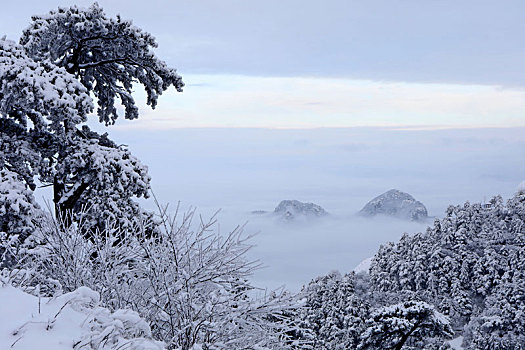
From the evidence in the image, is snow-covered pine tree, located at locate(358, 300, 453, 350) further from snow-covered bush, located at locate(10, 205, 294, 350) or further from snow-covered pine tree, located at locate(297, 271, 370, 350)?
snow-covered bush, located at locate(10, 205, 294, 350)

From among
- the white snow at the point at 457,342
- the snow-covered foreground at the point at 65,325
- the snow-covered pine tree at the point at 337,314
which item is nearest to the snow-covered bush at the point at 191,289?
the snow-covered foreground at the point at 65,325

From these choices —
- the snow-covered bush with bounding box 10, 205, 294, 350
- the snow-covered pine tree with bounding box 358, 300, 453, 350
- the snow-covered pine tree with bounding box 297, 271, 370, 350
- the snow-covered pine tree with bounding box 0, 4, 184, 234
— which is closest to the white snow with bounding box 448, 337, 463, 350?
the snow-covered pine tree with bounding box 297, 271, 370, 350

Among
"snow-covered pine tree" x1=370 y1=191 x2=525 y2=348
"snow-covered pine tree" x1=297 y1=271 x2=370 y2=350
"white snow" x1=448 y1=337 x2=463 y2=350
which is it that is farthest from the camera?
"white snow" x1=448 y1=337 x2=463 y2=350

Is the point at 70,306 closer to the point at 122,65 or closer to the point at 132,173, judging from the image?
the point at 132,173

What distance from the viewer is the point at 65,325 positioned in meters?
4.60

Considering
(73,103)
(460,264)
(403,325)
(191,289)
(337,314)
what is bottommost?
(337,314)

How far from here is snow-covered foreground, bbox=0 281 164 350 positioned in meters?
4.32

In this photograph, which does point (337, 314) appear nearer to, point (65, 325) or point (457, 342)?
point (457, 342)

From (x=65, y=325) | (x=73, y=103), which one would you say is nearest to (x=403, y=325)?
(x=73, y=103)

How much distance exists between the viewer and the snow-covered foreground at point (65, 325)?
432 centimetres

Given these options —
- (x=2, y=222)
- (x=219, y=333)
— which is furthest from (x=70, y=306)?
(x=2, y=222)

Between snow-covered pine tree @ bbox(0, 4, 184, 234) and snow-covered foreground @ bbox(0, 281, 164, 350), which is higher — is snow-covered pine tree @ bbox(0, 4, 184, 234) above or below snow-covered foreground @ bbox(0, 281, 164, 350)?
above

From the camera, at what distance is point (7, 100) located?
9.66 m

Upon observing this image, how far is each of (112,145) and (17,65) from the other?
3737 millimetres
